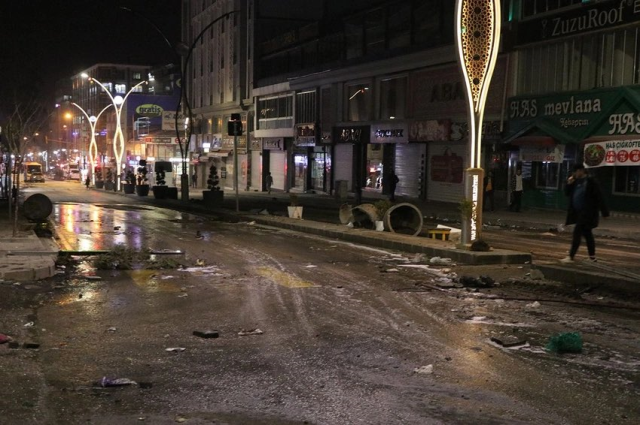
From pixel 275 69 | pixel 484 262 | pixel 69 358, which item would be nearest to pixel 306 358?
pixel 69 358

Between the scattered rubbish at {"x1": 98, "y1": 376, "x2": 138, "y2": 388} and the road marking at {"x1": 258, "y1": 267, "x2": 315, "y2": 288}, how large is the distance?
5.06 metres

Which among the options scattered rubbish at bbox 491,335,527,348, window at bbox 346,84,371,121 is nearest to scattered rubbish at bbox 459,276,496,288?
scattered rubbish at bbox 491,335,527,348

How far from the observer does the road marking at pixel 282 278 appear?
11141 mm

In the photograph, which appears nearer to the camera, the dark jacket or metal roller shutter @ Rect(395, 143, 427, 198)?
the dark jacket

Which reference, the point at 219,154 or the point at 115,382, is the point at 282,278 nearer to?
the point at 115,382

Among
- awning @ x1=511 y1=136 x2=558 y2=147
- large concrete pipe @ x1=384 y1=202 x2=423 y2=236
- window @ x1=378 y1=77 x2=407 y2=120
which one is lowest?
large concrete pipe @ x1=384 y1=202 x2=423 y2=236

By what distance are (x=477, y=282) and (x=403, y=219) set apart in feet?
28.6

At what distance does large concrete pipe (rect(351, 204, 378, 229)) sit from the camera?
769 inches

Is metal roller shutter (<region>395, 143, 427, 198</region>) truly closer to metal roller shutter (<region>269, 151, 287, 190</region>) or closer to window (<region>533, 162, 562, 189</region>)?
window (<region>533, 162, 562, 189</region>)

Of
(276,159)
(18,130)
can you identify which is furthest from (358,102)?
(18,130)

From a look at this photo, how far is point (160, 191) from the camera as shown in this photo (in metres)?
41.2

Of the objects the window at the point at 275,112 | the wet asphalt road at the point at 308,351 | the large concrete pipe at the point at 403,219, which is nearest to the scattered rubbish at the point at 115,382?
the wet asphalt road at the point at 308,351

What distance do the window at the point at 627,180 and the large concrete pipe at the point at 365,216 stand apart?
12761 millimetres

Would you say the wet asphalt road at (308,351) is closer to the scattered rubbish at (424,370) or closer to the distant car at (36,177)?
the scattered rubbish at (424,370)
